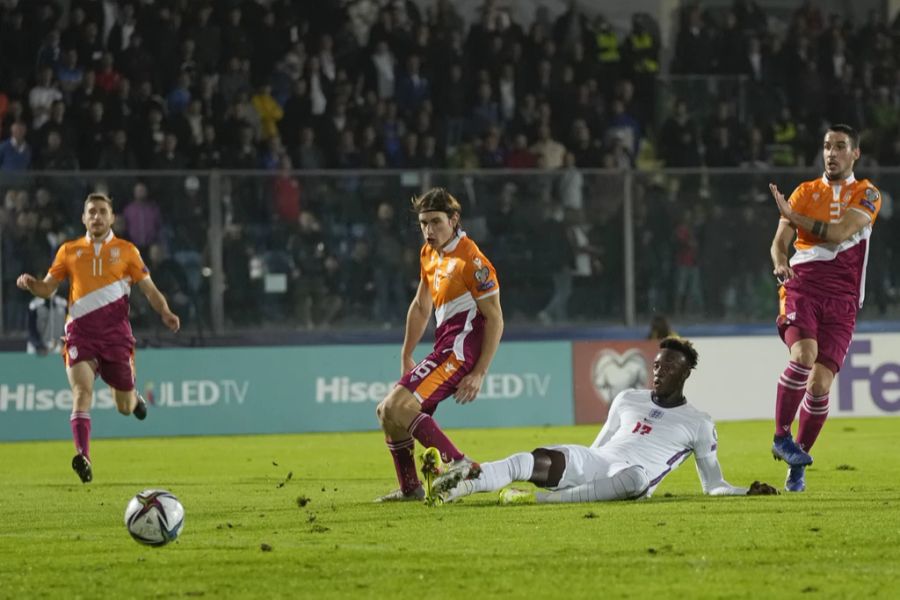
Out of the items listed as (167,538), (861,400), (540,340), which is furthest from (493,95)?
(167,538)

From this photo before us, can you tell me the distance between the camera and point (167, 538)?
7.51 meters

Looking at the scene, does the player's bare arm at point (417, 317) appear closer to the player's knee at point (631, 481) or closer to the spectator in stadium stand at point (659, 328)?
the player's knee at point (631, 481)

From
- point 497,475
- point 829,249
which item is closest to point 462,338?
point 497,475

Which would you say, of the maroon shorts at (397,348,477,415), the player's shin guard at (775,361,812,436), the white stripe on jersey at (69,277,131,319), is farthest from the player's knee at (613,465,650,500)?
the white stripe on jersey at (69,277,131,319)

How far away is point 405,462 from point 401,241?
8681mm

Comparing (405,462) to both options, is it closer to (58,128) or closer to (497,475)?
(497,475)

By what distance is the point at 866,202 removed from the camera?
10422mm

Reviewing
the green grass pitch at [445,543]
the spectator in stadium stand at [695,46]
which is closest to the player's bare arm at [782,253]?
the green grass pitch at [445,543]

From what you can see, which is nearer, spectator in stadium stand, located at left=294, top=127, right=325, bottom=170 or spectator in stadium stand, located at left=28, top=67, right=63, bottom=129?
spectator in stadium stand, located at left=28, top=67, right=63, bottom=129

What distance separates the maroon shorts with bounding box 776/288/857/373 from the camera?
411 inches

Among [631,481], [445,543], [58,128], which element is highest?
[58,128]

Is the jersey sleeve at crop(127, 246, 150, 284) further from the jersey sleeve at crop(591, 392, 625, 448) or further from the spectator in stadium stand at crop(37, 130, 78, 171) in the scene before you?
the spectator in stadium stand at crop(37, 130, 78, 171)

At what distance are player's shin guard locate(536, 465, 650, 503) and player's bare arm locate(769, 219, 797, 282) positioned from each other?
1.70 meters

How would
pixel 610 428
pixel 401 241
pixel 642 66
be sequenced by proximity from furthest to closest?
pixel 642 66 < pixel 401 241 < pixel 610 428
